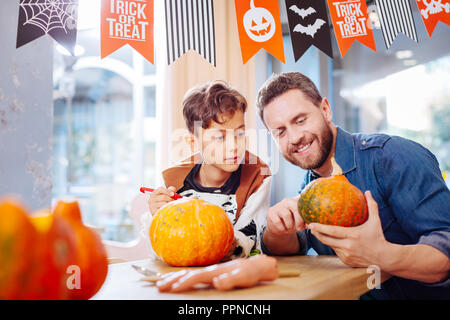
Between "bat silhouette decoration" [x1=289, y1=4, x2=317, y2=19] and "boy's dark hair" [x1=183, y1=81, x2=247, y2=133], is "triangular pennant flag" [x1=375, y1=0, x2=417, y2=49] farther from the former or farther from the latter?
"boy's dark hair" [x1=183, y1=81, x2=247, y2=133]

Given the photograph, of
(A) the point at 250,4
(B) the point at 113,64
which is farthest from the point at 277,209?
(B) the point at 113,64

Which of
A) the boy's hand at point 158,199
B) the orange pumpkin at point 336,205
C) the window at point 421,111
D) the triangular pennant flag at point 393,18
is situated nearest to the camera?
the orange pumpkin at point 336,205

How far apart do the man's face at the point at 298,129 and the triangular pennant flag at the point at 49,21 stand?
713 millimetres

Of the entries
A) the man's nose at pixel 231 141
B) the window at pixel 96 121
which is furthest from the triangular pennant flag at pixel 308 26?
the window at pixel 96 121

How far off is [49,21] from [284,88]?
0.81m

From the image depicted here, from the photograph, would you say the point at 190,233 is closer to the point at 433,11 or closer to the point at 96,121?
the point at 433,11

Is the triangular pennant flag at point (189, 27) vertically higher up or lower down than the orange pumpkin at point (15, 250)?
higher up

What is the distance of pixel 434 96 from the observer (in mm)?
2605

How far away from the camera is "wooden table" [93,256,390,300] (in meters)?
0.61

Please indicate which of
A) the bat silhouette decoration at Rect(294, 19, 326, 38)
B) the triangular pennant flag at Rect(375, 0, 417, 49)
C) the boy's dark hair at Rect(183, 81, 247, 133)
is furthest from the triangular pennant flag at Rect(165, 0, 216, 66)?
the triangular pennant flag at Rect(375, 0, 417, 49)

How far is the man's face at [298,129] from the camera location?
1339 millimetres

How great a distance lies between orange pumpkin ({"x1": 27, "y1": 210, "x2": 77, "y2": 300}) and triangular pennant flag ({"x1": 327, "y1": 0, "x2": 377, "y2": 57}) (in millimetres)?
1262

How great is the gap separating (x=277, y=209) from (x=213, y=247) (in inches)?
9.9

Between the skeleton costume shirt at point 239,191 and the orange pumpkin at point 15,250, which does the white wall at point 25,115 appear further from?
the orange pumpkin at point 15,250
